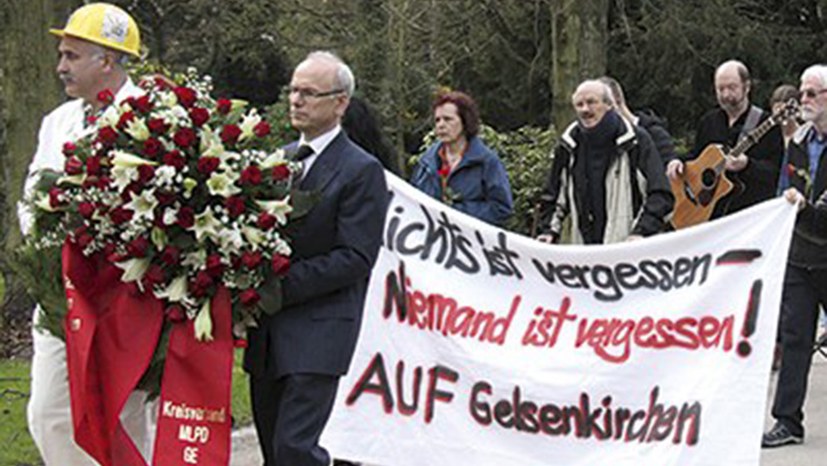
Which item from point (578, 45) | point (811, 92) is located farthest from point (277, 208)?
point (578, 45)

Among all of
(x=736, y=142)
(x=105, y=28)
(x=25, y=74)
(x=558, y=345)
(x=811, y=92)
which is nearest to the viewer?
(x=105, y=28)

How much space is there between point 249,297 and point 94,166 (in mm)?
727

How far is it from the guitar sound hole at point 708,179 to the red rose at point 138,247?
19.6ft

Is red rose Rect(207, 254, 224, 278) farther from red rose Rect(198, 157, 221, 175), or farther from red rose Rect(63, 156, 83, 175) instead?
red rose Rect(63, 156, 83, 175)

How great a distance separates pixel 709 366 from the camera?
7.75 metres

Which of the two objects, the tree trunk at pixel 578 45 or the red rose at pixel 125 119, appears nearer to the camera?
the red rose at pixel 125 119

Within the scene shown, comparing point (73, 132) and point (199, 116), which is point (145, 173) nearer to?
point (199, 116)

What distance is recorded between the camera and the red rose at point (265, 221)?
5.56m

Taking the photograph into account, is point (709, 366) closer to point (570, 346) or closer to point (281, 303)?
point (570, 346)

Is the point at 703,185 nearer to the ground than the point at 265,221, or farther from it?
farther from it

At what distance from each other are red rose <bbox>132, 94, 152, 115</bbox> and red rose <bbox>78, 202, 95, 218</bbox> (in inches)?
15.7

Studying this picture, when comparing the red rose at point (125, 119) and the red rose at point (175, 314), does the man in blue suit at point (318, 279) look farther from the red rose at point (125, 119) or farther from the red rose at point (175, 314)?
the red rose at point (125, 119)

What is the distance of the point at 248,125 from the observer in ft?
18.9

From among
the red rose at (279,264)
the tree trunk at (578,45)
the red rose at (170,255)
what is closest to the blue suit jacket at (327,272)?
the red rose at (279,264)
